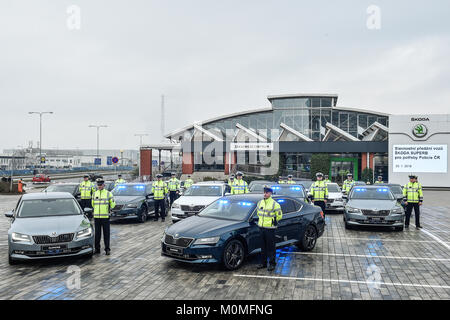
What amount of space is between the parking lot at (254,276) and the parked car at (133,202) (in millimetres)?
3422

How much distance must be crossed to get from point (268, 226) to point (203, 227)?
1.30m

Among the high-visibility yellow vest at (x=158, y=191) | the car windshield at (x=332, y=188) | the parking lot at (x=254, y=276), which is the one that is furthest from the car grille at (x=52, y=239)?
the car windshield at (x=332, y=188)

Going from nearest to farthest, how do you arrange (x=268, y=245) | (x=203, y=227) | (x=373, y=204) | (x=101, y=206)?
1. (x=268, y=245)
2. (x=203, y=227)
3. (x=101, y=206)
4. (x=373, y=204)

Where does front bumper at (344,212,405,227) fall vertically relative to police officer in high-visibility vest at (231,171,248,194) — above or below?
below

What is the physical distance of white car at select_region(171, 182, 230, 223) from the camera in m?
12.8

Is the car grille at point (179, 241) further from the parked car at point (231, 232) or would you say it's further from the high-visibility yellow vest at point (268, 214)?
the high-visibility yellow vest at point (268, 214)

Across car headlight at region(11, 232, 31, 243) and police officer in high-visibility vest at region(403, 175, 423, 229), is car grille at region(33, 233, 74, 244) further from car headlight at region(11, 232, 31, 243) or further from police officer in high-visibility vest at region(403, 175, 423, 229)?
police officer in high-visibility vest at region(403, 175, 423, 229)

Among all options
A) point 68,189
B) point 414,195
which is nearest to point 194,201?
point 68,189

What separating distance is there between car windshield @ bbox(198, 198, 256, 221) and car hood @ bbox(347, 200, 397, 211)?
17.2ft

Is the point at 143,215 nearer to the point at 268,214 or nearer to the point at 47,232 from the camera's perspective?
→ the point at 47,232

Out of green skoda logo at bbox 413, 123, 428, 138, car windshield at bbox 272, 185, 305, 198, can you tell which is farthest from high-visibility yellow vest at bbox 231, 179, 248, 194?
green skoda logo at bbox 413, 123, 428, 138

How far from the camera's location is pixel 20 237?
7477 mm
